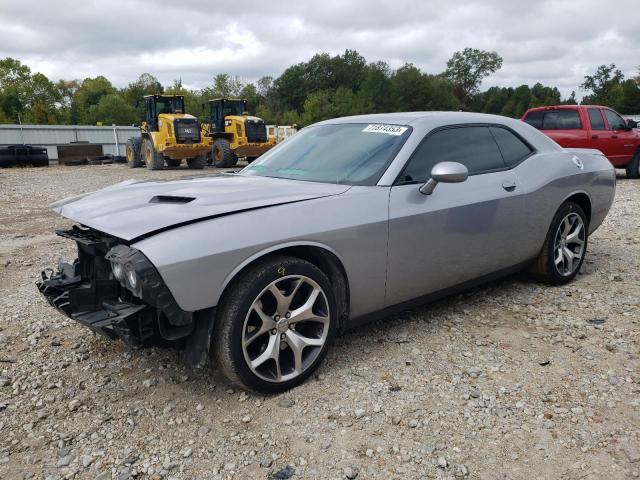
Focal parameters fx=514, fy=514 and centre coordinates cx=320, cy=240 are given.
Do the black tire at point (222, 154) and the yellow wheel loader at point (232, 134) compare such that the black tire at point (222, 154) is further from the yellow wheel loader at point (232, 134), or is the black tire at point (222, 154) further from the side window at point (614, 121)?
A: the side window at point (614, 121)

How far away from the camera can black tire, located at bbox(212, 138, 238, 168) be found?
19.1 m

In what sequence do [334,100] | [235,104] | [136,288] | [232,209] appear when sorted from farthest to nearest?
[334,100] < [235,104] < [232,209] < [136,288]

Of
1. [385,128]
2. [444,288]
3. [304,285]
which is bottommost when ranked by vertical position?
[444,288]

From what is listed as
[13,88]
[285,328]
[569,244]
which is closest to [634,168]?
[569,244]

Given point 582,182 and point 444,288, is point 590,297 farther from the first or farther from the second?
point 444,288

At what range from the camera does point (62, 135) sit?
27.7 m

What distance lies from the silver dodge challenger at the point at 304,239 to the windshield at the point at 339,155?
0.5 inches

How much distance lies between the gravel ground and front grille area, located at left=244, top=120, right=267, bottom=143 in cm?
1550

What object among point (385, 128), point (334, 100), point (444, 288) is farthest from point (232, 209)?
point (334, 100)

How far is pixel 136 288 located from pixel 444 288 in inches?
81.6

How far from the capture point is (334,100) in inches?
2739

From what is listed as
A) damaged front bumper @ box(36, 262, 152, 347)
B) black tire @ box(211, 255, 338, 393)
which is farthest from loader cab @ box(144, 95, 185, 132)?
black tire @ box(211, 255, 338, 393)

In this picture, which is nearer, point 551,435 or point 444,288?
point 551,435

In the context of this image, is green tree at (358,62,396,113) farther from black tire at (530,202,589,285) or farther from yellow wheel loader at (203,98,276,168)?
black tire at (530,202,589,285)
